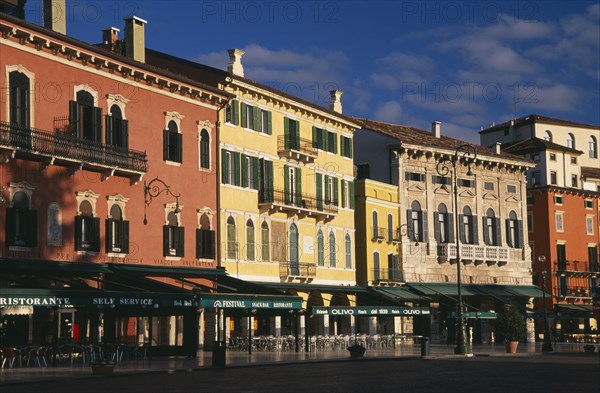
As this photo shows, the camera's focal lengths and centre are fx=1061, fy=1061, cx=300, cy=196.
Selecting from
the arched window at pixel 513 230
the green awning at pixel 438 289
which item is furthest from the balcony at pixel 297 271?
the arched window at pixel 513 230

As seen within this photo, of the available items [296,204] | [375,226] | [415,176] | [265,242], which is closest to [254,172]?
[265,242]

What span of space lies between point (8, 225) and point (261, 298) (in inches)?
404

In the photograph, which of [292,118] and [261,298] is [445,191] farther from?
[261,298]

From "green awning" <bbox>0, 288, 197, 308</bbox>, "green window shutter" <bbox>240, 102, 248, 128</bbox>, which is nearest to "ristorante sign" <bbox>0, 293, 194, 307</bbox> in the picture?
"green awning" <bbox>0, 288, 197, 308</bbox>

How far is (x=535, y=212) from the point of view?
271 ft

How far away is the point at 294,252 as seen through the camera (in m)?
54.4

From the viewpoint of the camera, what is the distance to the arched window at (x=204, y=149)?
47156mm

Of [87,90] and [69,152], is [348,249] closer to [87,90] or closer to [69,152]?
[87,90]

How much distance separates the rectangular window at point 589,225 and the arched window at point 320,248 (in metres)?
35.3

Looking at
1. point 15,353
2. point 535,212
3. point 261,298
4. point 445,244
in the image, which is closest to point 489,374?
point 261,298

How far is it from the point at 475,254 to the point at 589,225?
19336mm

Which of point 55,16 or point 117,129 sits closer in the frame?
point 55,16

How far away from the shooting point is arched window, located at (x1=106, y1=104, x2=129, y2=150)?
4106 centimetres

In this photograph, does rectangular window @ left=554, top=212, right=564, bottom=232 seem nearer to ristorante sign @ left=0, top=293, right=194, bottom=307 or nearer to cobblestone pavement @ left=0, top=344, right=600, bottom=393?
cobblestone pavement @ left=0, top=344, right=600, bottom=393
